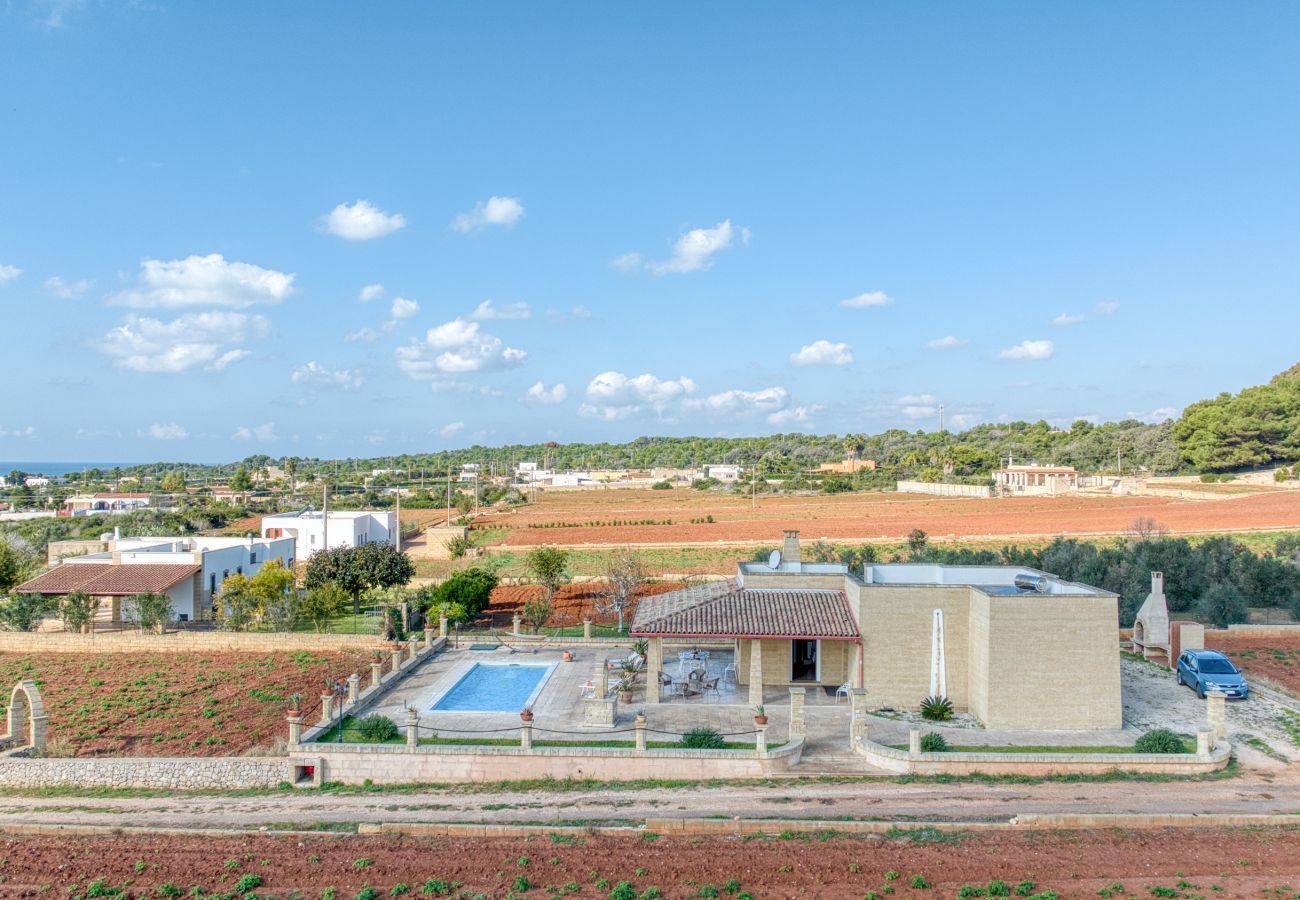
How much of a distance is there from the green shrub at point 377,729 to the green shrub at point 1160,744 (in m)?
14.4

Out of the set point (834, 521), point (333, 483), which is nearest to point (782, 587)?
point (834, 521)

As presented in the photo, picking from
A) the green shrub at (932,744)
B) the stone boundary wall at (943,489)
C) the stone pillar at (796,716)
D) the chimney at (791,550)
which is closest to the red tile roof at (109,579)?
the chimney at (791,550)

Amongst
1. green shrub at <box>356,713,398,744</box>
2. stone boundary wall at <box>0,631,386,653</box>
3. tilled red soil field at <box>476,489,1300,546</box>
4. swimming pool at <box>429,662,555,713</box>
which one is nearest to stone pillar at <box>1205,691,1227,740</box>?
swimming pool at <box>429,662,555,713</box>

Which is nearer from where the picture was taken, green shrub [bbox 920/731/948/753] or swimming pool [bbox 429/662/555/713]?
green shrub [bbox 920/731/948/753]

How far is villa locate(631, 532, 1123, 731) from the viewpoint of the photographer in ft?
55.8

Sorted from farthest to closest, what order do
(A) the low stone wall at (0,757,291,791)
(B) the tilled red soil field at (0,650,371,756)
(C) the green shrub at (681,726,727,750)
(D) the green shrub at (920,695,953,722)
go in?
1. (B) the tilled red soil field at (0,650,371,756)
2. (D) the green shrub at (920,695,953,722)
3. (A) the low stone wall at (0,757,291,791)
4. (C) the green shrub at (681,726,727,750)

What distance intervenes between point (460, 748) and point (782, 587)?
951 centimetres

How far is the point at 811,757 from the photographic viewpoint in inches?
623

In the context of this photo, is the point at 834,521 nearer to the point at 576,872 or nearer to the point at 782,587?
the point at 782,587

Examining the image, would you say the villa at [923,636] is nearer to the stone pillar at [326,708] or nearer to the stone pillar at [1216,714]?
the stone pillar at [1216,714]

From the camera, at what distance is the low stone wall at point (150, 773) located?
15938 millimetres

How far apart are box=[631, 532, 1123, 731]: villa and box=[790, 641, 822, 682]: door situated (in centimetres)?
2

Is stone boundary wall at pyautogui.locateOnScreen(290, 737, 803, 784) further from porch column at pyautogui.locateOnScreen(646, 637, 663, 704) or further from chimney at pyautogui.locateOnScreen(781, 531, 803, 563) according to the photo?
chimney at pyautogui.locateOnScreen(781, 531, 803, 563)

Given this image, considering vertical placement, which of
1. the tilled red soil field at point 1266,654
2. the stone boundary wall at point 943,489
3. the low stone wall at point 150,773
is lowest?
the low stone wall at point 150,773
